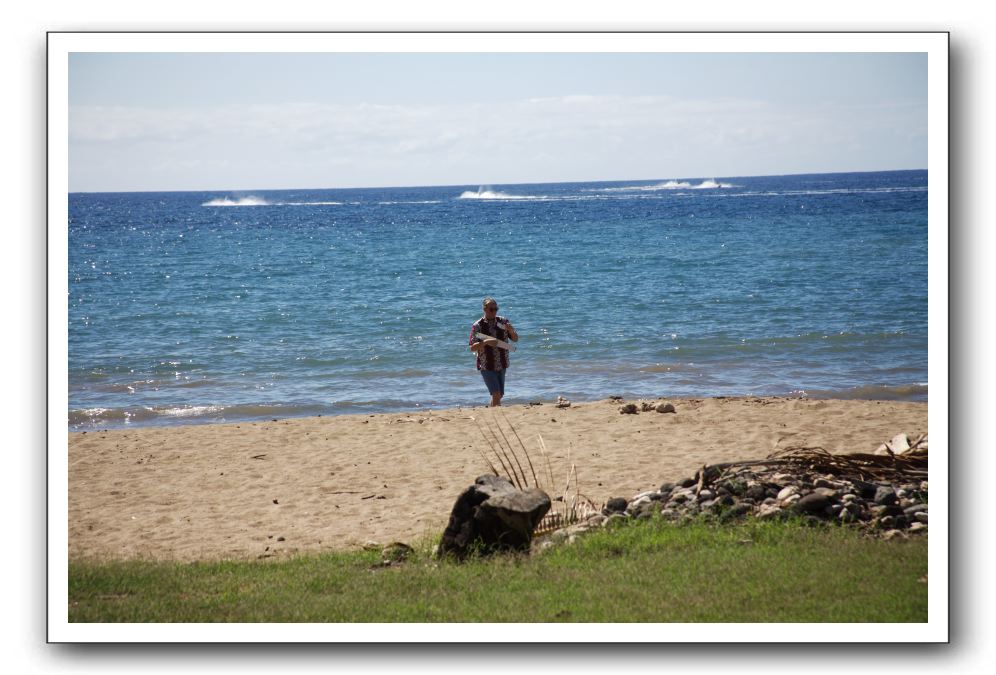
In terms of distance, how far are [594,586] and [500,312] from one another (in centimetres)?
1739

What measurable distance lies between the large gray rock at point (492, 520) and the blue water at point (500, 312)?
4.06 m

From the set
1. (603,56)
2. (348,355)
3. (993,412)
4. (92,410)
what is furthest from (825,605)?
(348,355)

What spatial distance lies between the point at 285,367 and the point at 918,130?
12.8 metres

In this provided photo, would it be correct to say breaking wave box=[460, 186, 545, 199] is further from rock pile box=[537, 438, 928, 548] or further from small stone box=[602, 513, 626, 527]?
small stone box=[602, 513, 626, 527]

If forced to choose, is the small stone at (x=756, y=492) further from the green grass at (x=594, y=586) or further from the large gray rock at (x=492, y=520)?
the large gray rock at (x=492, y=520)

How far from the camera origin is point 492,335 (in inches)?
451

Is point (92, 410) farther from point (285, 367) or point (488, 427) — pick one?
point (488, 427)

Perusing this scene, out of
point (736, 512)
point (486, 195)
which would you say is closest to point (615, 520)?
point (736, 512)

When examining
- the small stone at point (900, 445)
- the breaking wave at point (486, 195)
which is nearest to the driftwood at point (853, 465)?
the small stone at point (900, 445)

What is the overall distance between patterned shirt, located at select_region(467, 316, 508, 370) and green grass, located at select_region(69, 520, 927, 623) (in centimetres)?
489

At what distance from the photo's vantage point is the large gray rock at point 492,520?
22.4 feet

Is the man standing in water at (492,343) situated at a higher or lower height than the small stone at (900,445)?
higher

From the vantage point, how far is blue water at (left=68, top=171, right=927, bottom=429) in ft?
48.9

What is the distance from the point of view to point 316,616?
20.1 ft
